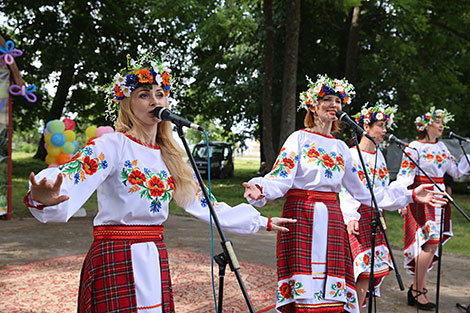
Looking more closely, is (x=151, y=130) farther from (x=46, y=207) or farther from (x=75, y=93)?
(x=75, y=93)

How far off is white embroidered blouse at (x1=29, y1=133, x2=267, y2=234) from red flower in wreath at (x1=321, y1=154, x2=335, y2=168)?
137 cm

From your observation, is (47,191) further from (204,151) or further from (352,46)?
(204,151)

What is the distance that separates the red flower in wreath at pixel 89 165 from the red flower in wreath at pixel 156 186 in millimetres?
279

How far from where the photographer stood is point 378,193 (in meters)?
4.09

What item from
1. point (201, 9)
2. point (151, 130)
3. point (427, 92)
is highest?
point (201, 9)

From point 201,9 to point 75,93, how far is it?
33.8ft

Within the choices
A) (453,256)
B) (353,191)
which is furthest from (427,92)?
(353,191)

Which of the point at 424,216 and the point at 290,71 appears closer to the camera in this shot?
the point at 424,216

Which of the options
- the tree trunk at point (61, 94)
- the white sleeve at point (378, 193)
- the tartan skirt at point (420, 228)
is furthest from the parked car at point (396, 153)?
the white sleeve at point (378, 193)

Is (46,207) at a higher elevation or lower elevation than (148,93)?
lower

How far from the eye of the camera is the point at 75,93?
18.8 meters

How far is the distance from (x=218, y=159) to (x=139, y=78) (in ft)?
66.5

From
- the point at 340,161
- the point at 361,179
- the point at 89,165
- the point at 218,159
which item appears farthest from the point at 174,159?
the point at 218,159

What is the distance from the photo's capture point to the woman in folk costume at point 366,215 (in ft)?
12.8
